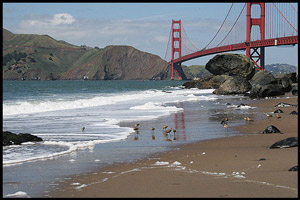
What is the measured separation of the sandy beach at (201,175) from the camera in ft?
17.9

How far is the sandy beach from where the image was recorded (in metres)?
5.46

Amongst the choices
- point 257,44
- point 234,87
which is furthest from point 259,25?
point 234,87

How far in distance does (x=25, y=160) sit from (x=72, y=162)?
0.87 meters

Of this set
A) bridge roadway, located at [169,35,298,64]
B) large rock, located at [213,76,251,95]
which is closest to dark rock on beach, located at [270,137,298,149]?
large rock, located at [213,76,251,95]

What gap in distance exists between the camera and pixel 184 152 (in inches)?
348

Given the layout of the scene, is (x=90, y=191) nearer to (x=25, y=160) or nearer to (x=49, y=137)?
(x=25, y=160)

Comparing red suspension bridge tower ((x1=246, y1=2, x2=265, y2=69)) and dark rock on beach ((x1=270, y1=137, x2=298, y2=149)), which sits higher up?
red suspension bridge tower ((x1=246, y1=2, x2=265, y2=69))

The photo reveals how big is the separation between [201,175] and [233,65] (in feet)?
159

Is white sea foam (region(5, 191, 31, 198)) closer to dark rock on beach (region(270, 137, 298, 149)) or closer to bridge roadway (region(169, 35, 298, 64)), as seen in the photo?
dark rock on beach (region(270, 137, 298, 149))

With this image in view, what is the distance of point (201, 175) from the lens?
650 cm

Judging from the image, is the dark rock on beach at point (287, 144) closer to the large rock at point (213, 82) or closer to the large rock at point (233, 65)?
the large rock at point (233, 65)

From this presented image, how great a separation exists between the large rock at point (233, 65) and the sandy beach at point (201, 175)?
45.0 metres

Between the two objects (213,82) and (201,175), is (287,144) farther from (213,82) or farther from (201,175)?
(213,82)

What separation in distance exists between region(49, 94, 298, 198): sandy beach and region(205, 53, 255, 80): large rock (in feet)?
148
